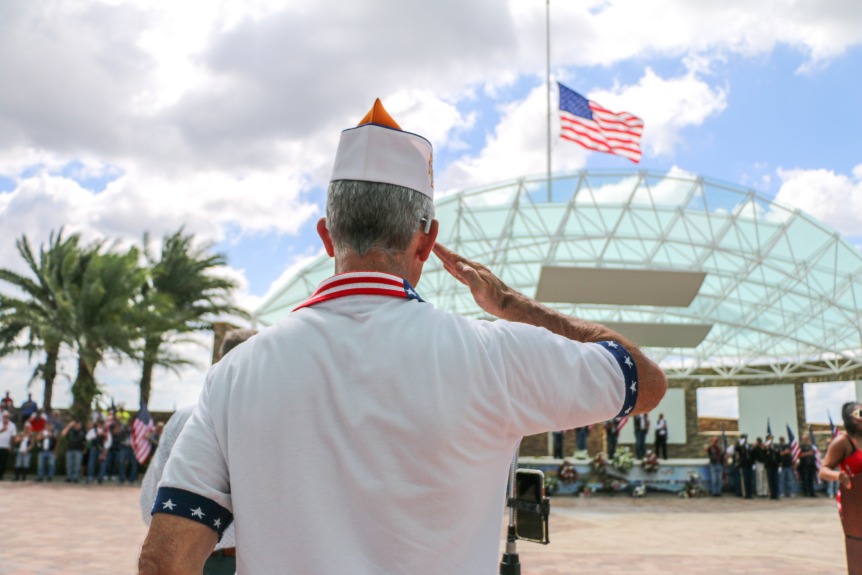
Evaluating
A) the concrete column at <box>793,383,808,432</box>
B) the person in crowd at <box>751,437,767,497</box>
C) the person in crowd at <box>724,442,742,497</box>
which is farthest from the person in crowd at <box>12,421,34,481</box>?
the concrete column at <box>793,383,808,432</box>

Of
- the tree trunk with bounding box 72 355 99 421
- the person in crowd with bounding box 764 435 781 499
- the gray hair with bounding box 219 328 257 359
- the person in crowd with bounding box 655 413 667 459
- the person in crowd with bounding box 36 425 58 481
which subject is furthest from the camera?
the person in crowd with bounding box 655 413 667 459

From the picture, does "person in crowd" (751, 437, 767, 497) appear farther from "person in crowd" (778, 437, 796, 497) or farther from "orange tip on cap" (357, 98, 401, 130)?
"orange tip on cap" (357, 98, 401, 130)

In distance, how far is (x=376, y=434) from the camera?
1289 millimetres

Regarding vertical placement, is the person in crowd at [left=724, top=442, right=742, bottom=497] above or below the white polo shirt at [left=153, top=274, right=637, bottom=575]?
below

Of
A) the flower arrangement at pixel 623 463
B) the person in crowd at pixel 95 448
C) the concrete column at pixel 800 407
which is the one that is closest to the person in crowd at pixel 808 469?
the flower arrangement at pixel 623 463

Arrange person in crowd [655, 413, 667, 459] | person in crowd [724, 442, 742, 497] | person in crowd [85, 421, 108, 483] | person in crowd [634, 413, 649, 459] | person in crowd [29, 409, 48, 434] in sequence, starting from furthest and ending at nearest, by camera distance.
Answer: person in crowd [655, 413, 667, 459], person in crowd [634, 413, 649, 459], person in crowd [724, 442, 742, 497], person in crowd [29, 409, 48, 434], person in crowd [85, 421, 108, 483]

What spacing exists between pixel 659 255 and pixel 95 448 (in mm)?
20294

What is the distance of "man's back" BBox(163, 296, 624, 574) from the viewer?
1284mm

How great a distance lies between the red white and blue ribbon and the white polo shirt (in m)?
0.04

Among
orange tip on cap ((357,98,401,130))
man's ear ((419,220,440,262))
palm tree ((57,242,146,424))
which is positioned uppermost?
palm tree ((57,242,146,424))

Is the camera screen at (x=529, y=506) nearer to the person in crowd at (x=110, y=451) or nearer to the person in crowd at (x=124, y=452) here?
the person in crowd at (x=110, y=451)

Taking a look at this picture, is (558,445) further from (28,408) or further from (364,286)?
(364,286)

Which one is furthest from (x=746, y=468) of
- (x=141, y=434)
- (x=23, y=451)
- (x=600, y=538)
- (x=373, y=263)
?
(x=373, y=263)

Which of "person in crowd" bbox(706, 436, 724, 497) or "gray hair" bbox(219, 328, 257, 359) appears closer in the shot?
"gray hair" bbox(219, 328, 257, 359)
